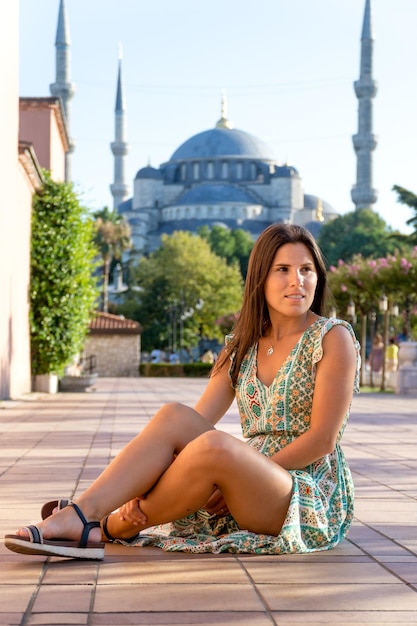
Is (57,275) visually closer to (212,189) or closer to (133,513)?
(133,513)

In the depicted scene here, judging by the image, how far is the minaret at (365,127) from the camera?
100m

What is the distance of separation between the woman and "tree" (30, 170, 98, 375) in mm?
17843

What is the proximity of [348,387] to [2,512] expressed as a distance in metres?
1.89

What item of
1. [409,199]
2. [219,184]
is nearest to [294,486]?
[409,199]

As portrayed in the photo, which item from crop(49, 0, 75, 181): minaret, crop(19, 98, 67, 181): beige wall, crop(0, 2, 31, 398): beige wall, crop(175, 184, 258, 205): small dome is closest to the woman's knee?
crop(0, 2, 31, 398): beige wall

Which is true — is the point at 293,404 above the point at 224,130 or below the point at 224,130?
below

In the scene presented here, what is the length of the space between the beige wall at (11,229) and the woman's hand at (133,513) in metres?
13.0

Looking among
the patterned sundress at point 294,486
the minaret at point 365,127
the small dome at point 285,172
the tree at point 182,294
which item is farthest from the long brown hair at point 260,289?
the small dome at point 285,172

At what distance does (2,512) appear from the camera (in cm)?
528

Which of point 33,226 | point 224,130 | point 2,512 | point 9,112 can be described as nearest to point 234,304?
point 33,226

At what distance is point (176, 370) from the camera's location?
5022cm

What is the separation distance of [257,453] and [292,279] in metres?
0.73

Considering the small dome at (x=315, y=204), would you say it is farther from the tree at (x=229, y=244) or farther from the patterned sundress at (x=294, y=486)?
the patterned sundress at (x=294, y=486)

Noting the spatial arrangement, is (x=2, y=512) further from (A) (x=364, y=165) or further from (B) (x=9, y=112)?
(A) (x=364, y=165)
